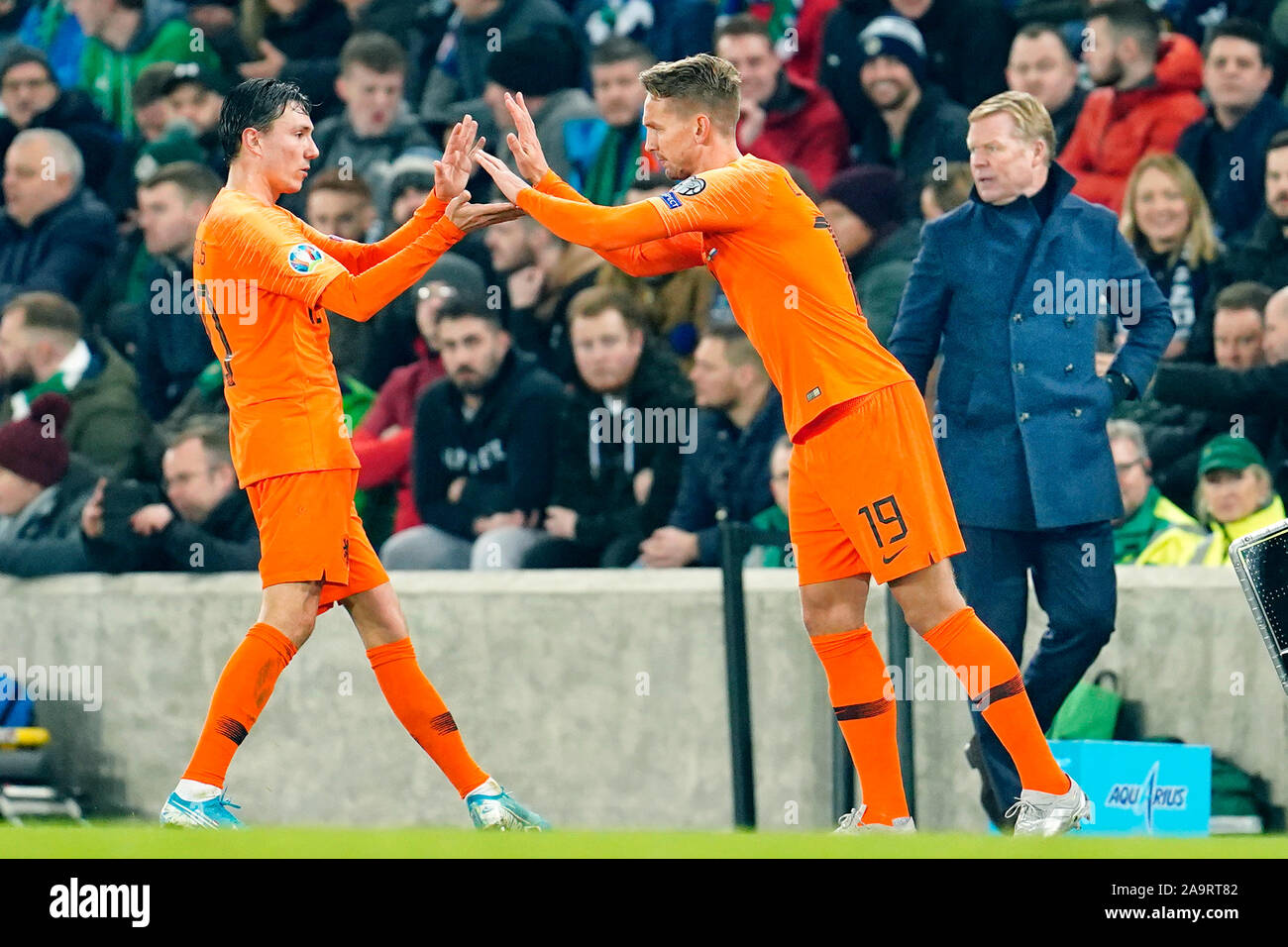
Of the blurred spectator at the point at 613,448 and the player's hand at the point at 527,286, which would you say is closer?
the blurred spectator at the point at 613,448

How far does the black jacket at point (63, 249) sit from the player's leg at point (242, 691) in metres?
5.28

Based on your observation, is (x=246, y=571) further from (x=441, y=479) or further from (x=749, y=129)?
(x=749, y=129)

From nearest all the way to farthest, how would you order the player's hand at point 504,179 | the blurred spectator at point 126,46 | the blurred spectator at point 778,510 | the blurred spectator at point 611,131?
the player's hand at point 504,179 < the blurred spectator at point 778,510 < the blurred spectator at point 611,131 < the blurred spectator at point 126,46

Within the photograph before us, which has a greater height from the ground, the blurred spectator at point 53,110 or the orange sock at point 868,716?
the blurred spectator at point 53,110

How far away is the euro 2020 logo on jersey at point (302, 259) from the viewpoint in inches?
228

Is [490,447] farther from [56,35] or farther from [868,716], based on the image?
[56,35]

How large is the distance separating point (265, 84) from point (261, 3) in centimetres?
548

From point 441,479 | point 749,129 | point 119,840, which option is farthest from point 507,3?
point 119,840

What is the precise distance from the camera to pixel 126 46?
1161cm

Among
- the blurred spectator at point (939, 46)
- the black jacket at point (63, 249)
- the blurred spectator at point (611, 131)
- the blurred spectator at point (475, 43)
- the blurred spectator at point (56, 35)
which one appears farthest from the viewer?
the blurred spectator at point (56, 35)

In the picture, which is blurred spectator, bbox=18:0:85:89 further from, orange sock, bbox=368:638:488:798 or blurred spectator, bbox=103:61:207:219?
orange sock, bbox=368:638:488:798

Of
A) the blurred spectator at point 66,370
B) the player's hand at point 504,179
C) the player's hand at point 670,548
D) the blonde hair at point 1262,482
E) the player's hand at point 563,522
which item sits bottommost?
the player's hand at point 670,548

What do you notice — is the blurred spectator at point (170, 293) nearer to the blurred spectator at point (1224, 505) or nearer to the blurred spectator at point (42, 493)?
the blurred spectator at point (42, 493)

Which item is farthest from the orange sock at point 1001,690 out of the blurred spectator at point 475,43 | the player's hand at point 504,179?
the blurred spectator at point 475,43
